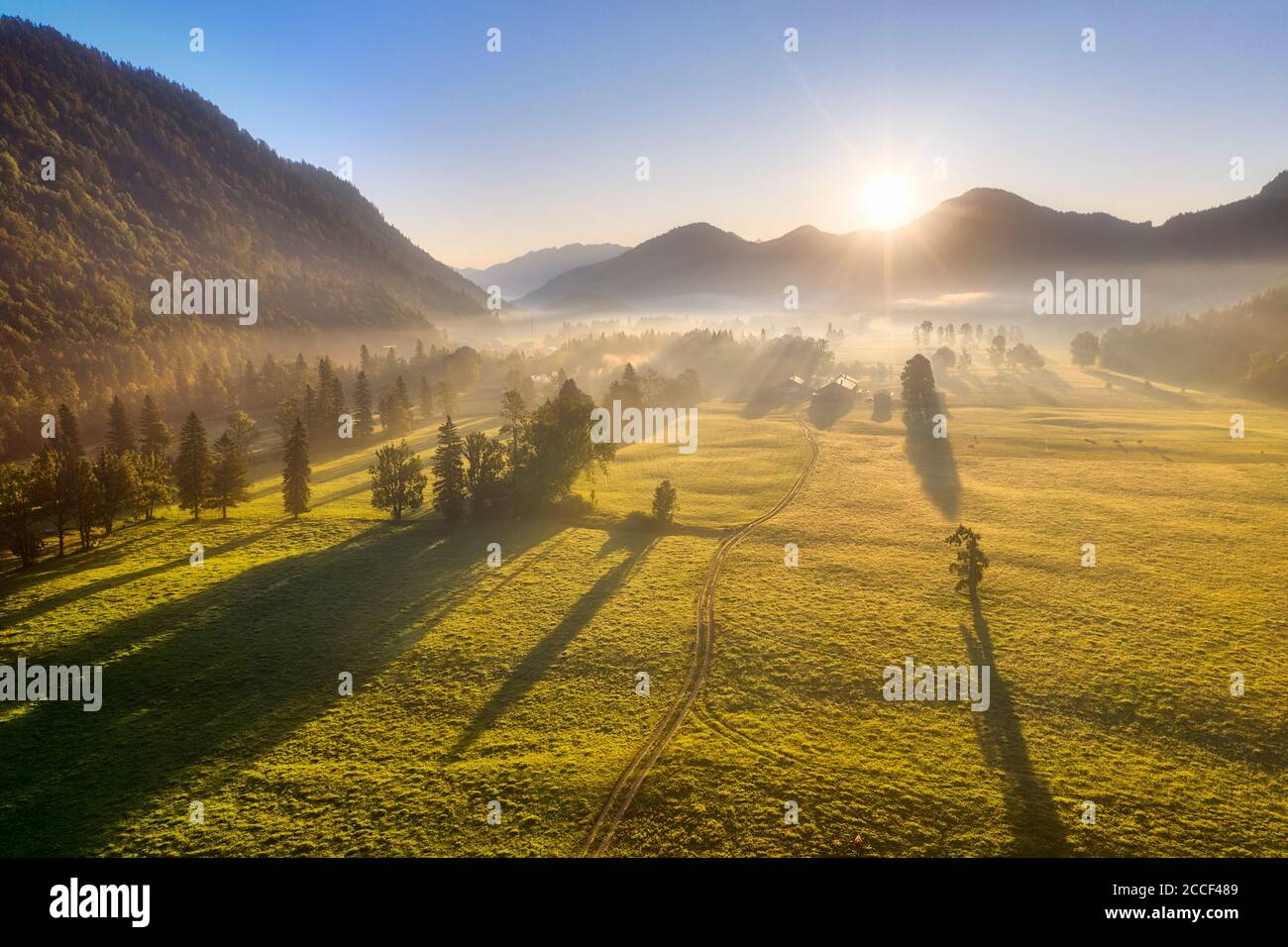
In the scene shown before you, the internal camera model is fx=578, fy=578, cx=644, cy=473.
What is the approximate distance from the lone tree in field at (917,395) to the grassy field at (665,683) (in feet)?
151

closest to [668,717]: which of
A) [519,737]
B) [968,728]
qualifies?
[519,737]

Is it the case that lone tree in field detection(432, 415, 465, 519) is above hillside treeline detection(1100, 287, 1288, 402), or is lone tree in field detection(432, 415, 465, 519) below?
below

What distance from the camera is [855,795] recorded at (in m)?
27.5

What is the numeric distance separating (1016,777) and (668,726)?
17.9 m

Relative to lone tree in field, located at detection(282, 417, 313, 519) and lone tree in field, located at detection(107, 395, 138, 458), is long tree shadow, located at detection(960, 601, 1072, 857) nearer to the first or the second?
lone tree in field, located at detection(282, 417, 313, 519)

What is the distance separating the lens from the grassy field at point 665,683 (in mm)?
26266

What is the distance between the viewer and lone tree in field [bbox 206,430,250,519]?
7062cm

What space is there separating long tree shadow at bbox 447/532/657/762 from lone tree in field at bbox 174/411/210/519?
173 feet

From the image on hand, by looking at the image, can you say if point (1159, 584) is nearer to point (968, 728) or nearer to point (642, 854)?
point (968, 728)

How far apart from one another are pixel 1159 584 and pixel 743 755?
143 feet

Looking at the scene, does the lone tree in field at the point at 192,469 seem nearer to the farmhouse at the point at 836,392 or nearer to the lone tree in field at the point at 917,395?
the lone tree in field at the point at 917,395

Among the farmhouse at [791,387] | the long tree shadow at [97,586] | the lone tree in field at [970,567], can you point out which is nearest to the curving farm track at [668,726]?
the lone tree in field at [970,567]

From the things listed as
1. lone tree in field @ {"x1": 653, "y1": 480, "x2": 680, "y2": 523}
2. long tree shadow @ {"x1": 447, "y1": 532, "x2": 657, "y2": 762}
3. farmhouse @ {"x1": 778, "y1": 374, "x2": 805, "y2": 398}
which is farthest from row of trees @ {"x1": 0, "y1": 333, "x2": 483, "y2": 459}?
long tree shadow @ {"x1": 447, "y1": 532, "x2": 657, "y2": 762}
